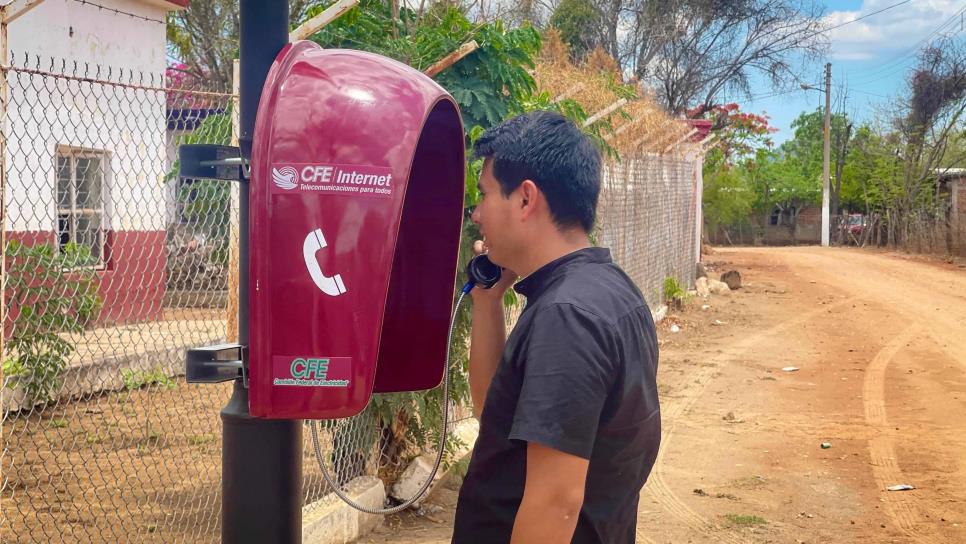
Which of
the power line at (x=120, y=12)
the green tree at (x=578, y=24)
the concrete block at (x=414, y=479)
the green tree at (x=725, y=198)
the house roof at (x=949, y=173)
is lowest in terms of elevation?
the concrete block at (x=414, y=479)

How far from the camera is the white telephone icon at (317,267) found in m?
1.82

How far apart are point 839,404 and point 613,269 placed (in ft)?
24.3

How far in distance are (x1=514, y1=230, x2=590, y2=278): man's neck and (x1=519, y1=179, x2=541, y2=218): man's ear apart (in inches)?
2.7

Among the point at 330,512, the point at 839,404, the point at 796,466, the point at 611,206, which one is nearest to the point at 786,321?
the point at 611,206

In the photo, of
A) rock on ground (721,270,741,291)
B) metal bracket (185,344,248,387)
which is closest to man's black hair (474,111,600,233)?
metal bracket (185,344,248,387)

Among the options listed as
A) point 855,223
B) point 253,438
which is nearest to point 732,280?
point 253,438

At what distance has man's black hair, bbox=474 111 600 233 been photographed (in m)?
1.99

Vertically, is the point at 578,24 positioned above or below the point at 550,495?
above

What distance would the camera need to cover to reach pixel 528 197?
2.01 meters

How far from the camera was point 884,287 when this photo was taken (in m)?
19.3

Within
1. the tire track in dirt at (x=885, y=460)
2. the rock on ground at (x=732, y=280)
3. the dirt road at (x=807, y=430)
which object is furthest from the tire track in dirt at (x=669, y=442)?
the rock on ground at (x=732, y=280)

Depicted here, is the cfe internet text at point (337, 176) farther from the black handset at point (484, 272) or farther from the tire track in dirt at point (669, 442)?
the tire track in dirt at point (669, 442)

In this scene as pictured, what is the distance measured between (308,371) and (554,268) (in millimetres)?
528

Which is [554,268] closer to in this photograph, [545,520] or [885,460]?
[545,520]
